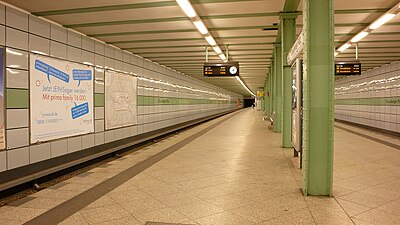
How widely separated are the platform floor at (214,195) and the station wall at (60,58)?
0.97m

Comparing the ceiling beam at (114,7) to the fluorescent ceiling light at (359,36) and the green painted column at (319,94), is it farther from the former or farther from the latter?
the fluorescent ceiling light at (359,36)

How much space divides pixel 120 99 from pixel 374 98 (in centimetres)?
1195

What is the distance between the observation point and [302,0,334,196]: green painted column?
13.7 ft

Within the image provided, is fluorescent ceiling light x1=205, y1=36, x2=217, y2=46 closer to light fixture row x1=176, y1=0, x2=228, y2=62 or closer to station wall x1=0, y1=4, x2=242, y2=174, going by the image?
light fixture row x1=176, y1=0, x2=228, y2=62

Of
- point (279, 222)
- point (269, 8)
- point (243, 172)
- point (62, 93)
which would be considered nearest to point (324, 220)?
point (279, 222)

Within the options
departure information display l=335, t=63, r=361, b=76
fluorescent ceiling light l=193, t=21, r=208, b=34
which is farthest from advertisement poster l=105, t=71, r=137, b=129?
departure information display l=335, t=63, r=361, b=76

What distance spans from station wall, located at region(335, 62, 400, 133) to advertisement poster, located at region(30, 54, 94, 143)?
38.0 feet

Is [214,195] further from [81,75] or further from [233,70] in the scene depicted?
[233,70]

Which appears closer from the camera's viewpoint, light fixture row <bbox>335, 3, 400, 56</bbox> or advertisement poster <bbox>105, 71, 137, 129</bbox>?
light fixture row <bbox>335, 3, 400, 56</bbox>

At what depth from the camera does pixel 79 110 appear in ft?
23.8

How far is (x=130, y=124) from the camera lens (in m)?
10.1

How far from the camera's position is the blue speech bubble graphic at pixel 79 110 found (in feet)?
22.9

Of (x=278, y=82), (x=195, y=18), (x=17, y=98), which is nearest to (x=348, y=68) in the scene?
(x=278, y=82)

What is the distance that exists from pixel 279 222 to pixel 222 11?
4554 mm
